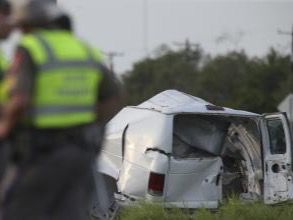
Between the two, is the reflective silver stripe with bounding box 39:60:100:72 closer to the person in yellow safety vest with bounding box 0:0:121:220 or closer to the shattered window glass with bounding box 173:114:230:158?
the person in yellow safety vest with bounding box 0:0:121:220

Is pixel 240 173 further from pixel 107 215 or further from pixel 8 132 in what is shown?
pixel 8 132

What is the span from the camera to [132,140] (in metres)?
9.70

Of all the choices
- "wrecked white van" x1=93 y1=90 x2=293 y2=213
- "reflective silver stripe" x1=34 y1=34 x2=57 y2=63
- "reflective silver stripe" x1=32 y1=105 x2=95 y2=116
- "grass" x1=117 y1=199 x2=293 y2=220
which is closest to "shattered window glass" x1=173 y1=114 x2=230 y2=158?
"wrecked white van" x1=93 y1=90 x2=293 y2=213

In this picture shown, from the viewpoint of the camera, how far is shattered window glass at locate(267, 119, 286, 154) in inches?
400

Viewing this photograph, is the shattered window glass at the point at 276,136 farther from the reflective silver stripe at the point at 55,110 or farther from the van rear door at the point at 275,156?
the reflective silver stripe at the point at 55,110

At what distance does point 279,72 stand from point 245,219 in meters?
52.4

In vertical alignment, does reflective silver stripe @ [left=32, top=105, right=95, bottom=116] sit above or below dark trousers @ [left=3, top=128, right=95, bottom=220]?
above

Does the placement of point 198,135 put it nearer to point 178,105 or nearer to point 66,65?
point 178,105

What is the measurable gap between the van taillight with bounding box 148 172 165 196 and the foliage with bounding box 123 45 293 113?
4276cm

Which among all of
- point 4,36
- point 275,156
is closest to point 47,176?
point 4,36

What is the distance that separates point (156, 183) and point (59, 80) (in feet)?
17.4

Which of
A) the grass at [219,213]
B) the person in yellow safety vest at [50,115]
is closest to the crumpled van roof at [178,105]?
the grass at [219,213]

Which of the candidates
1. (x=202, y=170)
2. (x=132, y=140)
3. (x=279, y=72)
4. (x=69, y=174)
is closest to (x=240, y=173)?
(x=202, y=170)

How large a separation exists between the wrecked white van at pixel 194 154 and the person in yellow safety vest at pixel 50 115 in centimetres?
472
